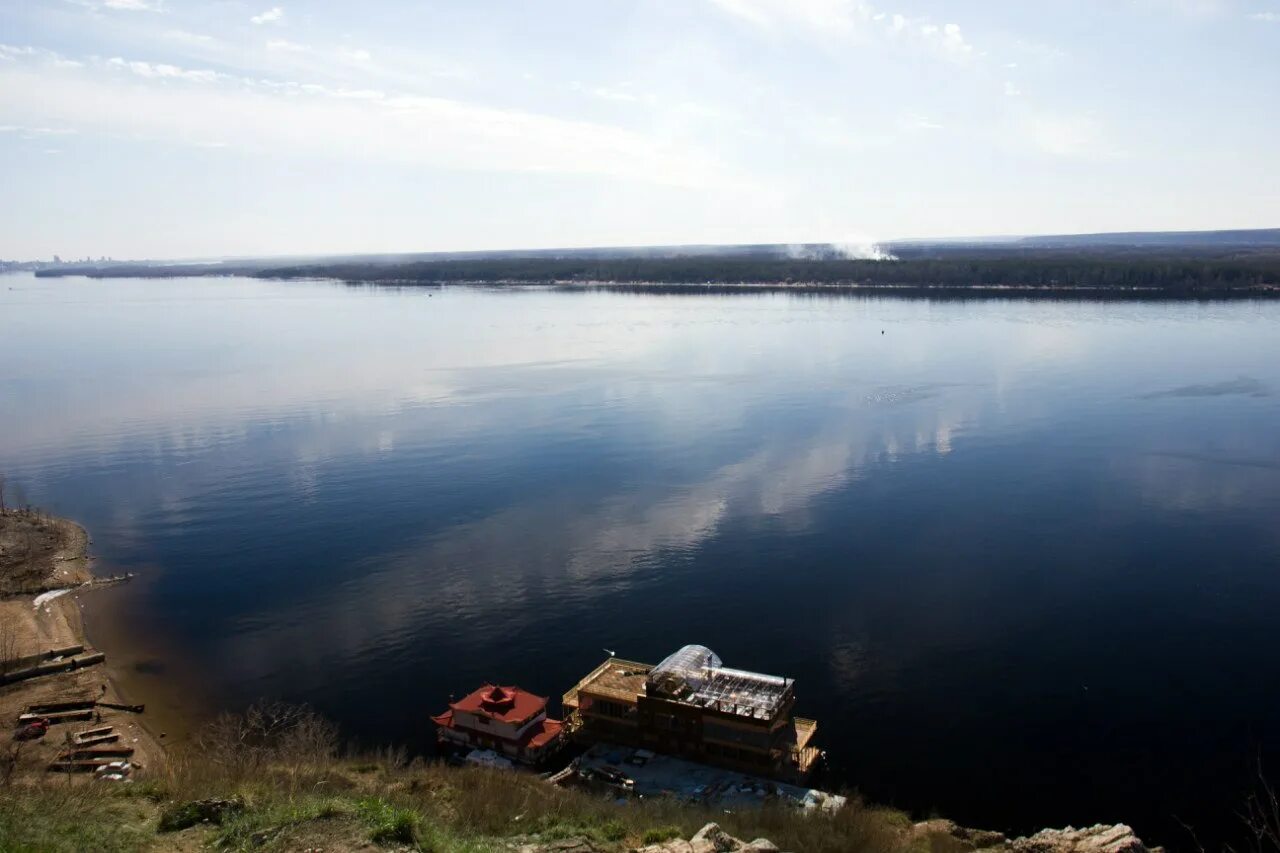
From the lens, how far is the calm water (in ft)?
49.1

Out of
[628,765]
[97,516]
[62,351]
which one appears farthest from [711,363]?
[62,351]

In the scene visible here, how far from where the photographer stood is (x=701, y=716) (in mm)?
13609

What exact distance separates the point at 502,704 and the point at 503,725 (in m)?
0.35

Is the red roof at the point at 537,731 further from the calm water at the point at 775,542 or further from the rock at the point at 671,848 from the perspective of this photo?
the rock at the point at 671,848

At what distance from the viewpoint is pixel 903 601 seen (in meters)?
19.2

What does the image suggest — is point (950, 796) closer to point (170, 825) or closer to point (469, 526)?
point (170, 825)

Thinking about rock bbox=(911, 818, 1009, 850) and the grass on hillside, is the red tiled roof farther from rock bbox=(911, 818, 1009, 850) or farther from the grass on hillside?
rock bbox=(911, 818, 1009, 850)

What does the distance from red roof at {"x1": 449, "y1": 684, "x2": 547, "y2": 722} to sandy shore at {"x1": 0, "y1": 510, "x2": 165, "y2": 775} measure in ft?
15.0

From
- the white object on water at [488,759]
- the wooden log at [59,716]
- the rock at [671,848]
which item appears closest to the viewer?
the rock at [671,848]

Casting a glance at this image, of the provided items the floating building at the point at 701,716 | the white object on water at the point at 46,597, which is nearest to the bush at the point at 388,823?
the floating building at the point at 701,716

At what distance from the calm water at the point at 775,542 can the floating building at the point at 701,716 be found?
1.19 metres

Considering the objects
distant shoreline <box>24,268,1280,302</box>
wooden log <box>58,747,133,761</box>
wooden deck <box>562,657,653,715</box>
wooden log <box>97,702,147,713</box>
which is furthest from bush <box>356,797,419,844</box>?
distant shoreline <box>24,268,1280,302</box>

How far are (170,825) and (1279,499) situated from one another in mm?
27937

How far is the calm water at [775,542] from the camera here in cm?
1495
